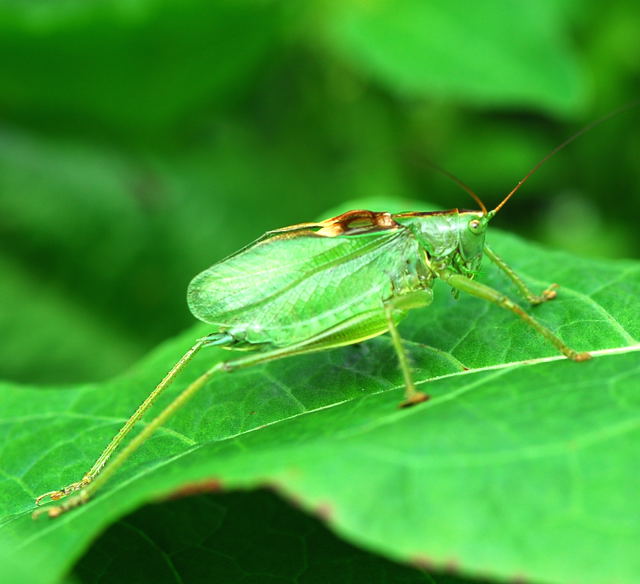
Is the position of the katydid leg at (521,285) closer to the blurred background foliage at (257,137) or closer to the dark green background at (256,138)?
the dark green background at (256,138)

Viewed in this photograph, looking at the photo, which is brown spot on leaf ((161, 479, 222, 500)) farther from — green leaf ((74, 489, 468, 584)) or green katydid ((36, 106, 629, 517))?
green katydid ((36, 106, 629, 517))

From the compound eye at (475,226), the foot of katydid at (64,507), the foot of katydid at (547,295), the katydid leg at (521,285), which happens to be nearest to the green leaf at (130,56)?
the compound eye at (475,226)

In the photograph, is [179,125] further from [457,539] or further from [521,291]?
[457,539]

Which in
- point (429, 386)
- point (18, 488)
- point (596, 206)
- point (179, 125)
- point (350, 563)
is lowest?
point (596, 206)

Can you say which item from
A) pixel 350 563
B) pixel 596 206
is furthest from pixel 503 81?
pixel 350 563

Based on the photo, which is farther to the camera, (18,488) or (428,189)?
(428,189)

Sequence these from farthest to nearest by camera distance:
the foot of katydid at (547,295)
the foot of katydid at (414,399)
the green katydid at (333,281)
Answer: the foot of katydid at (547,295), the green katydid at (333,281), the foot of katydid at (414,399)

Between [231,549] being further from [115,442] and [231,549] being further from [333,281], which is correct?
[333,281]
